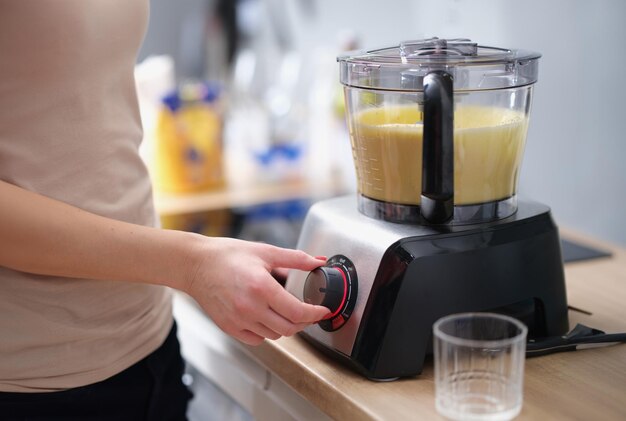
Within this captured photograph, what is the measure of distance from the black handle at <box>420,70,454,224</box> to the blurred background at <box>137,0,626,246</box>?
1.74ft

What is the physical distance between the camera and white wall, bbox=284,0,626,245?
1.58 m

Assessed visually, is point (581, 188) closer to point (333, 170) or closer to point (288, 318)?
point (333, 170)

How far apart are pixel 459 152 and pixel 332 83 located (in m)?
1.28

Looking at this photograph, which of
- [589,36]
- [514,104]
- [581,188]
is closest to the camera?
[514,104]

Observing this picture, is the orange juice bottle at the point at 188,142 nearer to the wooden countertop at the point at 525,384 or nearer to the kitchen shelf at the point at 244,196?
the kitchen shelf at the point at 244,196

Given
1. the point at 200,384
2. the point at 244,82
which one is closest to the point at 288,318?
the point at 200,384

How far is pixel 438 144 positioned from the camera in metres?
0.78

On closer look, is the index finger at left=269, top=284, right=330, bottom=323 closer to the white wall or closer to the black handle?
the black handle

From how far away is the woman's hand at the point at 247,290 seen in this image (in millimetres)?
753

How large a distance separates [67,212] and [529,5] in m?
1.27

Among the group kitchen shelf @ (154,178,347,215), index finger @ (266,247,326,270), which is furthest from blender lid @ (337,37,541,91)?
kitchen shelf @ (154,178,347,215)

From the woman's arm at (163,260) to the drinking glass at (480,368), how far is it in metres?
0.13

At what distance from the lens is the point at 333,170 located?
212 cm

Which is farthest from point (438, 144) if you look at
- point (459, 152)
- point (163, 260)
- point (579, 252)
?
point (579, 252)
